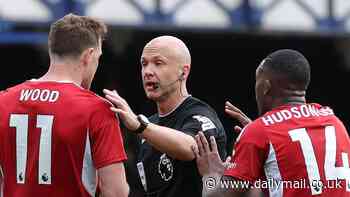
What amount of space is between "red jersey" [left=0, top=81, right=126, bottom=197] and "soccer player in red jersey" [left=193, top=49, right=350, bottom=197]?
0.71 m

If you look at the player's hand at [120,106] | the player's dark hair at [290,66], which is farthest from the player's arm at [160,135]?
the player's dark hair at [290,66]

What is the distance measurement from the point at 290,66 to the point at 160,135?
89 cm

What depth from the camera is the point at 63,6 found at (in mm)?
12688

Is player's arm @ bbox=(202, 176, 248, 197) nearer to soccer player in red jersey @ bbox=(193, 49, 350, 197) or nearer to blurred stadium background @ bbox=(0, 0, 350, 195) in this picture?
soccer player in red jersey @ bbox=(193, 49, 350, 197)

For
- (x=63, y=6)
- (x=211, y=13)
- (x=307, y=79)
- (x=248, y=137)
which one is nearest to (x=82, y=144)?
(x=248, y=137)

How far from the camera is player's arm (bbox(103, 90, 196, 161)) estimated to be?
571cm

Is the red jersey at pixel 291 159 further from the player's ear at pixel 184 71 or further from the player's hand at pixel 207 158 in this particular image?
the player's ear at pixel 184 71

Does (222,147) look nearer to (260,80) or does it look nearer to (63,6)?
(260,80)

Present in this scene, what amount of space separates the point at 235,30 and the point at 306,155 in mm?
8257

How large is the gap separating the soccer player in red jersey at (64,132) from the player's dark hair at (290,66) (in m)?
1.01

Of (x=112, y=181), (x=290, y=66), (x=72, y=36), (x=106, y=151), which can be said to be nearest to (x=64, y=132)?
(x=106, y=151)

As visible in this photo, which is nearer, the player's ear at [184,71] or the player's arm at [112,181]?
the player's arm at [112,181]

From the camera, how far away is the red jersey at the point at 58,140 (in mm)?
5660

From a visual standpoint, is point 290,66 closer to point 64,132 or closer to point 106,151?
point 106,151
